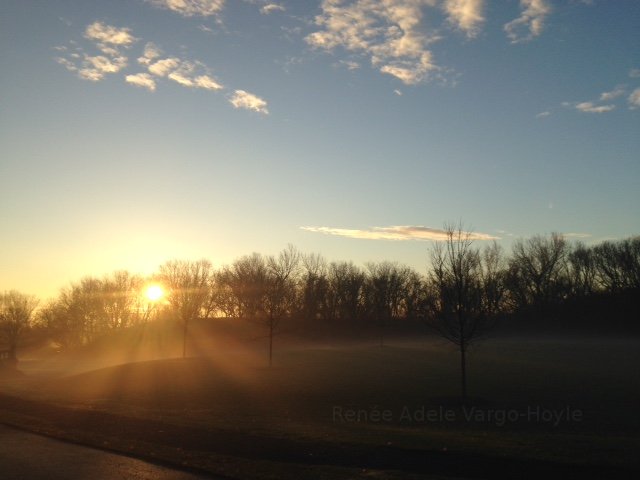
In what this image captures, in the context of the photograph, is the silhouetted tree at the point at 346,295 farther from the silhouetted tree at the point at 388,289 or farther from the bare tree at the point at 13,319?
the bare tree at the point at 13,319

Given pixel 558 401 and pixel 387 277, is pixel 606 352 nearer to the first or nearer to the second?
pixel 558 401

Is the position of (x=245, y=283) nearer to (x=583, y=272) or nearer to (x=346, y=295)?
(x=346, y=295)

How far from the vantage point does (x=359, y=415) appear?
20.7m

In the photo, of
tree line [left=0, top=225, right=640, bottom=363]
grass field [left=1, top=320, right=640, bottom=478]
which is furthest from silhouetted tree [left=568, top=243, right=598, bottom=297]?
grass field [left=1, top=320, right=640, bottom=478]

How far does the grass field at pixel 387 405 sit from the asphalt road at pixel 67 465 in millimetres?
1657

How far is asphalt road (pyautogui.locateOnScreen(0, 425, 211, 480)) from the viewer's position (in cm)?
1095

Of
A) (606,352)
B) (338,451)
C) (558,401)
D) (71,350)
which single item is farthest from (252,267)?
(338,451)

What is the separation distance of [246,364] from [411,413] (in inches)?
888

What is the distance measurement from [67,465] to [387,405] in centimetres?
1391

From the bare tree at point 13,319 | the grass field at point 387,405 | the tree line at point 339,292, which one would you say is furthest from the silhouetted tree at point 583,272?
the bare tree at point 13,319

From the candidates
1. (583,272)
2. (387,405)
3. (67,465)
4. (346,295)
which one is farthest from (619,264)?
(67,465)

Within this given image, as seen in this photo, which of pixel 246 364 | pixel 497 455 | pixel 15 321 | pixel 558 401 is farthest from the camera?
pixel 15 321

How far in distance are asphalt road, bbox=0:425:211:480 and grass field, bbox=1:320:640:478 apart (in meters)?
1.66

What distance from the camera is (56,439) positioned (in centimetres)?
1521
